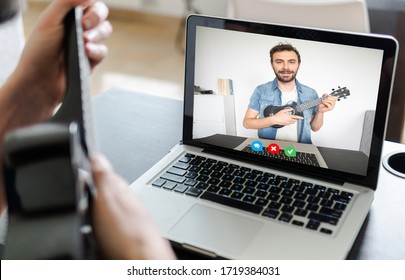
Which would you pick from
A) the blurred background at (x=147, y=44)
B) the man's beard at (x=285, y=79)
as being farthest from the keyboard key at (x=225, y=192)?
the blurred background at (x=147, y=44)

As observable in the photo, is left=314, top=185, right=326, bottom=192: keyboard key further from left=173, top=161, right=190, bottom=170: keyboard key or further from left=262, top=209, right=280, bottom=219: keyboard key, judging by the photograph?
left=173, top=161, right=190, bottom=170: keyboard key

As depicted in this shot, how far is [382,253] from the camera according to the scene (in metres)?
0.76

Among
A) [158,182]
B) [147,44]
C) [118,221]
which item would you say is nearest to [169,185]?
[158,182]

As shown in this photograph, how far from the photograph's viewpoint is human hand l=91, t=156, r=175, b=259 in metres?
0.48

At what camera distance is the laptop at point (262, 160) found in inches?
30.3

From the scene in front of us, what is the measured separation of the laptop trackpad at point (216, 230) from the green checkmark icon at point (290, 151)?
0.57 feet

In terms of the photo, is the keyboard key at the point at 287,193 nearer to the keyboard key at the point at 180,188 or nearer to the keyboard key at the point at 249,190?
the keyboard key at the point at 249,190

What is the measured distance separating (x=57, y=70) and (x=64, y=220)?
1.50 feet

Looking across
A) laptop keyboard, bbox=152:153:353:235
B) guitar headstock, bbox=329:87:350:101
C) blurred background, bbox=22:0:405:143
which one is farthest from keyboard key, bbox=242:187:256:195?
blurred background, bbox=22:0:405:143

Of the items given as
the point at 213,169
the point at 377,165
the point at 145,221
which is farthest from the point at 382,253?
the point at 145,221

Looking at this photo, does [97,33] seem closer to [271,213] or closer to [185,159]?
[185,159]
